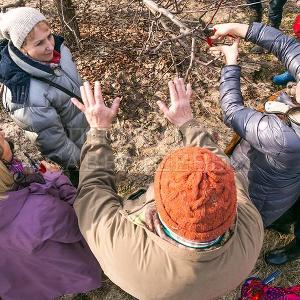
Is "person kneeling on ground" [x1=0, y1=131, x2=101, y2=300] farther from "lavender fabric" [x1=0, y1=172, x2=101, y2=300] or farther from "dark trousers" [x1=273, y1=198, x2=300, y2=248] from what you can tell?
"dark trousers" [x1=273, y1=198, x2=300, y2=248]

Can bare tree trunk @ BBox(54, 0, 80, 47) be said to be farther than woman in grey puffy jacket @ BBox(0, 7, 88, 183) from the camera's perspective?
Yes

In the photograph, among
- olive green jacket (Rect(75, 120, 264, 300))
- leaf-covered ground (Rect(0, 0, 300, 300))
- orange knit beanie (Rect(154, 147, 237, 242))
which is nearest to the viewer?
orange knit beanie (Rect(154, 147, 237, 242))

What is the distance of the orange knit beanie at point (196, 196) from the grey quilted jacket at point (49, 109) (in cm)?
120

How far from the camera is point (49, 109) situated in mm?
2215

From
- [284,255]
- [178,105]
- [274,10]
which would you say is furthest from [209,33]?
[284,255]

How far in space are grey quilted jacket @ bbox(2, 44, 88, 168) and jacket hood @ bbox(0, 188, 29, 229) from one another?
65cm

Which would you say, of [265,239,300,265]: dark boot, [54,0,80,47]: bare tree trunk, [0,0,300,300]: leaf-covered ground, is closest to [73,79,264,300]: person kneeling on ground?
[265,239,300,265]: dark boot

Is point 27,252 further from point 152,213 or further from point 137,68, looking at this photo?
point 137,68

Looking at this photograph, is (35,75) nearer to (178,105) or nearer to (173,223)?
(178,105)

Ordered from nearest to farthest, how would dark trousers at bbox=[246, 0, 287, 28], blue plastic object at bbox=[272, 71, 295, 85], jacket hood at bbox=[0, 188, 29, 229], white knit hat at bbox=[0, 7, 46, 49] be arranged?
jacket hood at bbox=[0, 188, 29, 229] < white knit hat at bbox=[0, 7, 46, 49] < blue plastic object at bbox=[272, 71, 295, 85] < dark trousers at bbox=[246, 0, 287, 28]

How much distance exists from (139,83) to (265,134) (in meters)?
2.42

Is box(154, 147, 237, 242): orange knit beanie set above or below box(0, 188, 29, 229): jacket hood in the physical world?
above

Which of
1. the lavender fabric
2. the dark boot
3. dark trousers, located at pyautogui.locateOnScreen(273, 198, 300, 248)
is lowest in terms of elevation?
the dark boot

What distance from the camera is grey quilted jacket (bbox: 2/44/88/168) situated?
2.12 meters
